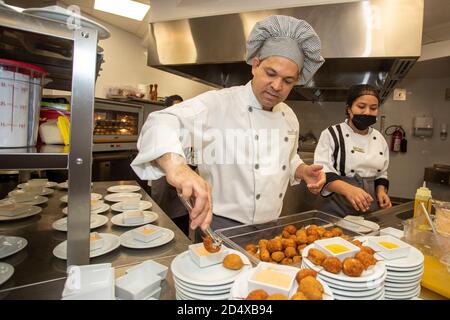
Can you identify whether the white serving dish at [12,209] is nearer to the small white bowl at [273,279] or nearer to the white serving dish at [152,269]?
the white serving dish at [152,269]

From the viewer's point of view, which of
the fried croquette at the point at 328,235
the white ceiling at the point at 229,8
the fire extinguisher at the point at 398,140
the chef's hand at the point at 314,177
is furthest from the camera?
the fire extinguisher at the point at 398,140

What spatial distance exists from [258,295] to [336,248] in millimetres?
286

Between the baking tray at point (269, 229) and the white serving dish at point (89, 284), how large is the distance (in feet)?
1.29

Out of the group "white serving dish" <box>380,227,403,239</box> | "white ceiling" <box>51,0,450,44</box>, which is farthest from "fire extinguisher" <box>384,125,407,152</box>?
"white serving dish" <box>380,227,403,239</box>

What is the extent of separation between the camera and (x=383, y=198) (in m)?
1.59

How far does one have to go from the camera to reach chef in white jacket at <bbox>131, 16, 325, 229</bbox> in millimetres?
1018

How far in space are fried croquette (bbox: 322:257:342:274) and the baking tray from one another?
0.28 metres

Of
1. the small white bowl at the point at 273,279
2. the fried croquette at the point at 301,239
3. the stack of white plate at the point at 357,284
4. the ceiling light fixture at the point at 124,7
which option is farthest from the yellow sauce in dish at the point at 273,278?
the ceiling light fixture at the point at 124,7

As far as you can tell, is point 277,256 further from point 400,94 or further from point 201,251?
point 400,94

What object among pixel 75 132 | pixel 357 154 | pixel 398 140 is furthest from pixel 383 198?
pixel 398 140

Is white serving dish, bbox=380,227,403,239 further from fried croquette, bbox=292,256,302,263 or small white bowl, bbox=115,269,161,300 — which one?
small white bowl, bbox=115,269,161,300

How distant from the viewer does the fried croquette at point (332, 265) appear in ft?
1.94

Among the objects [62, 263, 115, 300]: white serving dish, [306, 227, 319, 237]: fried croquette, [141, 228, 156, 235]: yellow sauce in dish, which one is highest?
[306, 227, 319, 237]: fried croquette
